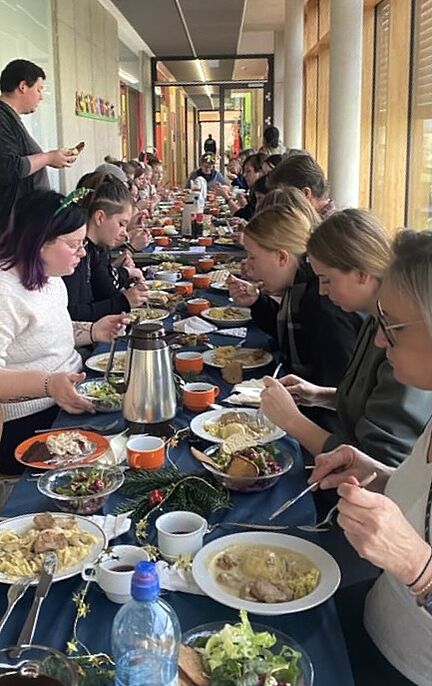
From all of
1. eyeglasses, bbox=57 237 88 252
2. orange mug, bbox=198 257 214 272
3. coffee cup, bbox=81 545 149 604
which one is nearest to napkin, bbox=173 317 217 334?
eyeglasses, bbox=57 237 88 252

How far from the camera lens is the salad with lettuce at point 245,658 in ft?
3.02

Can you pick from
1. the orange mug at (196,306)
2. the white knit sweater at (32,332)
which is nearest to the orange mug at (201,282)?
the orange mug at (196,306)

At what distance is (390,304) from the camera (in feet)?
4.20

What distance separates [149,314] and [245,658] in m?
2.20

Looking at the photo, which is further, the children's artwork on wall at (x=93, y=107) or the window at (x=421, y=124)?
the children's artwork on wall at (x=93, y=107)

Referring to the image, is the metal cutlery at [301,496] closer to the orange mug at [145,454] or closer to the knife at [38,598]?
the orange mug at [145,454]

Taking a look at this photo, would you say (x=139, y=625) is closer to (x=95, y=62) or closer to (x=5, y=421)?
(x=5, y=421)

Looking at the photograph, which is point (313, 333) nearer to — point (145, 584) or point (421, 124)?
point (145, 584)

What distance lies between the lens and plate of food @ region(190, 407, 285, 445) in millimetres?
1736

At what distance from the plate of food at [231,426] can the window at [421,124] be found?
333 centimetres

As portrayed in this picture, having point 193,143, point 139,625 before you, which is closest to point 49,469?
point 139,625

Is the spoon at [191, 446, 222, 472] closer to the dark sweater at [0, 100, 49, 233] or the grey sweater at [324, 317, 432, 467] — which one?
the grey sweater at [324, 317, 432, 467]

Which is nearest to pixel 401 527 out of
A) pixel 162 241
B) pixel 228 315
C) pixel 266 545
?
pixel 266 545

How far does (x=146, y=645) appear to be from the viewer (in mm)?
913
